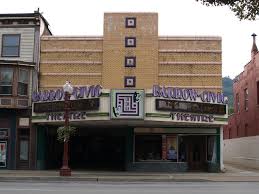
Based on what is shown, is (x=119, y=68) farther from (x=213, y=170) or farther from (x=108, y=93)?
(x=213, y=170)

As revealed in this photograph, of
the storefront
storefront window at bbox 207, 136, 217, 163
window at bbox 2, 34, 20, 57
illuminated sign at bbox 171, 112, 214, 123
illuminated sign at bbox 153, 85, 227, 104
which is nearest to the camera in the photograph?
the storefront

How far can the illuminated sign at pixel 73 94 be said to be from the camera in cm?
2991

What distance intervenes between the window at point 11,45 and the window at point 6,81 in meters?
1.87

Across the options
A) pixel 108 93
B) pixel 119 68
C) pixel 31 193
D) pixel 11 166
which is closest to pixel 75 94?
pixel 108 93

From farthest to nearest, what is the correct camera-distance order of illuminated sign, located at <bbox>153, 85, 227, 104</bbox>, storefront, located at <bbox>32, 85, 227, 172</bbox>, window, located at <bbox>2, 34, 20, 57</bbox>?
1. window, located at <bbox>2, 34, 20, 57</bbox>
2. illuminated sign, located at <bbox>153, 85, 227, 104</bbox>
3. storefront, located at <bbox>32, 85, 227, 172</bbox>

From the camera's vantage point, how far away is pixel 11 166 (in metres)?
33.3

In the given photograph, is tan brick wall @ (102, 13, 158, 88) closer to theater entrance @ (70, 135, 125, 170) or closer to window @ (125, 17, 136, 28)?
window @ (125, 17, 136, 28)

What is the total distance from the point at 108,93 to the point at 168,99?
3.48 metres

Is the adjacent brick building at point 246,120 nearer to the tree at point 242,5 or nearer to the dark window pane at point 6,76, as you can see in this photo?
the dark window pane at point 6,76

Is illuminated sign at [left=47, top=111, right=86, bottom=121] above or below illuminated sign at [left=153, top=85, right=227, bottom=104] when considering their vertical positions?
below

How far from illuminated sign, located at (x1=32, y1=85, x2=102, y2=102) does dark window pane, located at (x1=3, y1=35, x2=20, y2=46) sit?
406 cm

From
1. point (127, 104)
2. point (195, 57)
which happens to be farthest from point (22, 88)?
point (195, 57)

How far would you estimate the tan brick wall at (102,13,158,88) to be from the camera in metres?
34.3

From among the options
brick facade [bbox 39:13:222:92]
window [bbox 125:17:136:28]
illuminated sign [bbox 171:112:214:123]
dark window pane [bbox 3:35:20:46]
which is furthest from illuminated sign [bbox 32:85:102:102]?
window [bbox 125:17:136:28]
